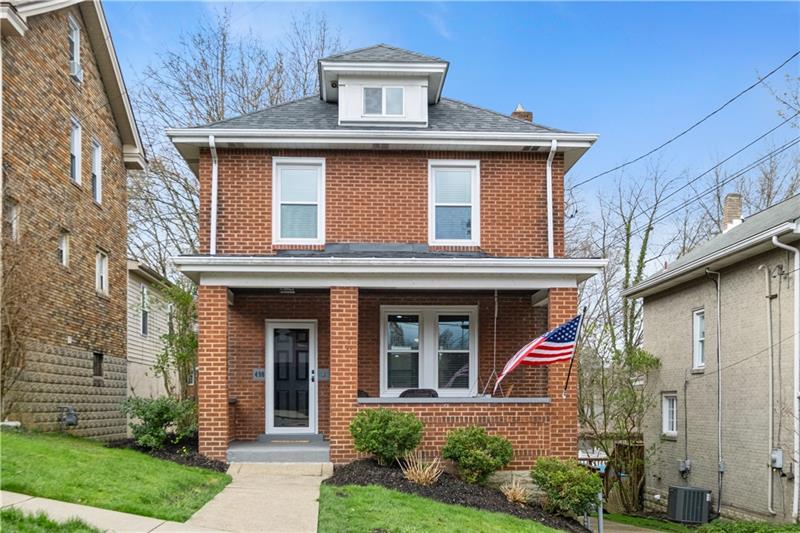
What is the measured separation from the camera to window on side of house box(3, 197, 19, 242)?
1377 centimetres

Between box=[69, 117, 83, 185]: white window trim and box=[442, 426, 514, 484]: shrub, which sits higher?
box=[69, 117, 83, 185]: white window trim

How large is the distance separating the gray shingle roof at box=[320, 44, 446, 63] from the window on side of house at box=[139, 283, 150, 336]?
11858mm

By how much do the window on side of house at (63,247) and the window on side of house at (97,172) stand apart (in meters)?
2.19

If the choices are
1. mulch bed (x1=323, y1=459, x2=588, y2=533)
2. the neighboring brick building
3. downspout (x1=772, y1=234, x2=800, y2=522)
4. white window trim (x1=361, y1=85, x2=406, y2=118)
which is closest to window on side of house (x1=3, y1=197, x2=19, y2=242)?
the neighboring brick building

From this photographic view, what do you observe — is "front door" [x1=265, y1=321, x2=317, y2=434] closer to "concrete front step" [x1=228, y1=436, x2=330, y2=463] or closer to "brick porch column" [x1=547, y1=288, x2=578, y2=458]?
"concrete front step" [x1=228, y1=436, x2=330, y2=463]

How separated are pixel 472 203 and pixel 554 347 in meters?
3.83

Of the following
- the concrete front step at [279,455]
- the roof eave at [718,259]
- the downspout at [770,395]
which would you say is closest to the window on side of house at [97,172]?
the concrete front step at [279,455]

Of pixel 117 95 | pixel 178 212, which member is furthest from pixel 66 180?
pixel 178 212

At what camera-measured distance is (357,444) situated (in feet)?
39.6

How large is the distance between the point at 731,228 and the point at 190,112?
17.3 metres

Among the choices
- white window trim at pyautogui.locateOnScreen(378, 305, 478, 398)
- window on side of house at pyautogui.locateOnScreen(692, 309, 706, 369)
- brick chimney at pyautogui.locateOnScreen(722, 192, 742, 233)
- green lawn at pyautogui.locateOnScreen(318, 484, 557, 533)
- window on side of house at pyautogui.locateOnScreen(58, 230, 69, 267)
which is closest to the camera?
green lawn at pyautogui.locateOnScreen(318, 484, 557, 533)

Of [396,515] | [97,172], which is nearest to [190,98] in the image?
[97,172]

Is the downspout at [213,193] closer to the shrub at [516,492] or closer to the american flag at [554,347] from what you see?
the american flag at [554,347]

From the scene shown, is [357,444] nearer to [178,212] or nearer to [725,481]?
[725,481]
